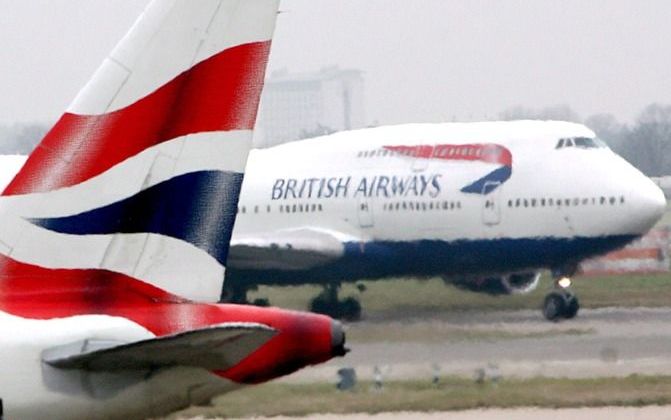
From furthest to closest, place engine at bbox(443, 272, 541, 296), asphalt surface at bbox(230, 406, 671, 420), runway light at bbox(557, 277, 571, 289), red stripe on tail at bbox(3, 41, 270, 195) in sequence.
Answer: engine at bbox(443, 272, 541, 296), runway light at bbox(557, 277, 571, 289), asphalt surface at bbox(230, 406, 671, 420), red stripe on tail at bbox(3, 41, 270, 195)

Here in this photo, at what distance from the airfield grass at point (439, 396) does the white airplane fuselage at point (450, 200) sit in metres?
10.1

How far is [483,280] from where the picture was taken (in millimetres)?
29656

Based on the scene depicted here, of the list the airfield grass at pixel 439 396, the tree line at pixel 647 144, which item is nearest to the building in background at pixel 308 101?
the tree line at pixel 647 144

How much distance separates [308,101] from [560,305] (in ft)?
229

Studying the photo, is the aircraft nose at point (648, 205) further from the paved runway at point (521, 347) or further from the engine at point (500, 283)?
Result: the engine at point (500, 283)

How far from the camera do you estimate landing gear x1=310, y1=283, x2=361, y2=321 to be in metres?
28.8

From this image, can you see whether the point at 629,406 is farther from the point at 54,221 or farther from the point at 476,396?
the point at 54,221

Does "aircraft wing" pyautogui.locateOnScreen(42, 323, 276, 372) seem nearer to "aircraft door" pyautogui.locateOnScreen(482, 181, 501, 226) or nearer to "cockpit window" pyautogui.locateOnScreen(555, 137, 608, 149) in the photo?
"aircraft door" pyautogui.locateOnScreen(482, 181, 501, 226)

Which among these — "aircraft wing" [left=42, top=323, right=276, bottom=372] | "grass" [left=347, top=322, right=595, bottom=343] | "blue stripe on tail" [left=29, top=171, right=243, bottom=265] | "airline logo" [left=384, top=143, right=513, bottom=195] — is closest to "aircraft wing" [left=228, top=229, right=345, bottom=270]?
"airline logo" [left=384, top=143, right=513, bottom=195]

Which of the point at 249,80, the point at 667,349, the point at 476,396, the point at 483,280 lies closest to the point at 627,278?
the point at 483,280

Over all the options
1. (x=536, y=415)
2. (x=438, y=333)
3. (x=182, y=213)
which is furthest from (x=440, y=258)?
(x=182, y=213)

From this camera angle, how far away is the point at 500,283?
29.8 meters

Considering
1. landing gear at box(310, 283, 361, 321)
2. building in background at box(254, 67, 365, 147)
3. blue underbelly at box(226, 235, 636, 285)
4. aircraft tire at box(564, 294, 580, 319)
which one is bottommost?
aircraft tire at box(564, 294, 580, 319)

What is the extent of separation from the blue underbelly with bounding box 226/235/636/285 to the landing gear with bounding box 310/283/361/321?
23 cm
